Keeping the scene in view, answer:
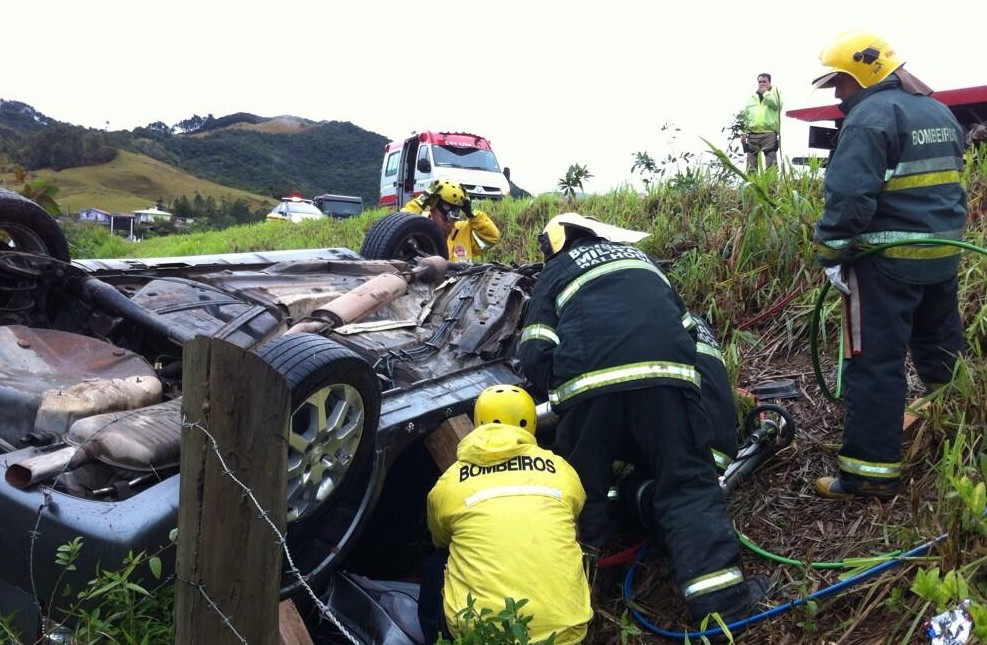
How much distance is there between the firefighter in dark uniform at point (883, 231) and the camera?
9.02 feet

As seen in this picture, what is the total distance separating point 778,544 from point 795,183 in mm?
2895

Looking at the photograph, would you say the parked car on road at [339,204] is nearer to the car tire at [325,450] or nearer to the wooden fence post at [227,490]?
the car tire at [325,450]

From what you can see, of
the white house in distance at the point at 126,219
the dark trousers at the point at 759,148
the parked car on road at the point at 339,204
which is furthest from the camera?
the white house in distance at the point at 126,219

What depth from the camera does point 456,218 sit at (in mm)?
6766

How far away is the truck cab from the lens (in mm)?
13750

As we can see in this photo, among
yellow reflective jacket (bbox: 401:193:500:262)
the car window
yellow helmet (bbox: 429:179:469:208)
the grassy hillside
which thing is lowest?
yellow reflective jacket (bbox: 401:193:500:262)

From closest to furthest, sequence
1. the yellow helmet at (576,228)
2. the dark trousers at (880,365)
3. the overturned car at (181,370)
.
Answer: the overturned car at (181,370) < the dark trousers at (880,365) < the yellow helmet at (576,228)

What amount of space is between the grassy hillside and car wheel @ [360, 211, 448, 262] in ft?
120

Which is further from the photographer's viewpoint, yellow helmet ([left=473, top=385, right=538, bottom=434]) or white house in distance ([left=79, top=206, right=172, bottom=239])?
white house in distance ([left=79, top=206, right=172, bottom=239])

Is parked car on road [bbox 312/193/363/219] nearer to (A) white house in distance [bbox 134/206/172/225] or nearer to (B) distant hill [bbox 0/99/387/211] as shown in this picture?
(A) white house in distance [bbox 134/206/172/225]

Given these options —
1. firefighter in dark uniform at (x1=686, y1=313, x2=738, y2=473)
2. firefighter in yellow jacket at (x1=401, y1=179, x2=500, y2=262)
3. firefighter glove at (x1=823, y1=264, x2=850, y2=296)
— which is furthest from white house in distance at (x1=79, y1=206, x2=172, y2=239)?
firefighter glove at (x1=823, y1=264, x2=850, y2=296)

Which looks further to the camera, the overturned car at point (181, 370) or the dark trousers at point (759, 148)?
the dark trousers at point (759, 148)

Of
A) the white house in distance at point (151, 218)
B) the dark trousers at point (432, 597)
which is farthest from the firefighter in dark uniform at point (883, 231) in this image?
the white house in distance at point (151, 218)

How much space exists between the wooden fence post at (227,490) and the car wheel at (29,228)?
92.6 inches
